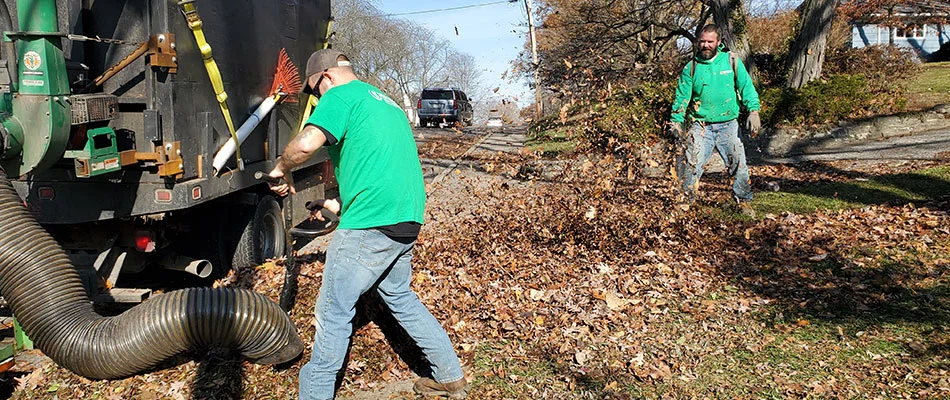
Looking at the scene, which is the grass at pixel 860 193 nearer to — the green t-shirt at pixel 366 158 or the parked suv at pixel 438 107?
the green t-shirt at pixel 366 158

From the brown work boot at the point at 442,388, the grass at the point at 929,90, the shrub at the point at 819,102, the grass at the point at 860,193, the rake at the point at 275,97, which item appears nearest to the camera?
the brown work boot at the point at 442,388

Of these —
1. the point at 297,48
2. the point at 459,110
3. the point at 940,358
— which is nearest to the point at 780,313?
the point at 940,358

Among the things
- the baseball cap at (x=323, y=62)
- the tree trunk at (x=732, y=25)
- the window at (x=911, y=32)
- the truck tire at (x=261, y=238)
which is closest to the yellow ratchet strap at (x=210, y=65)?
the truck tire at (x=261, y=238)

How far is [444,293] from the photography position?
5.75 meters

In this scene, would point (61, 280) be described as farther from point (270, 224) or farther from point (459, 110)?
point (459, 110)

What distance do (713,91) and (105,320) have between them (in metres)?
5.86

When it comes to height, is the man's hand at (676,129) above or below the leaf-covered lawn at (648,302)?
above

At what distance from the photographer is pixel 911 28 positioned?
133 feet

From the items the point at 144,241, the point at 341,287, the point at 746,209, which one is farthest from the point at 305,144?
the point at 746,209

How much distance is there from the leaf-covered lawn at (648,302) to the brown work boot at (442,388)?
0.41 feet

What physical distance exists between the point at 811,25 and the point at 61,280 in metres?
14.3

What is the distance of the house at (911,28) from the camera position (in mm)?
35656

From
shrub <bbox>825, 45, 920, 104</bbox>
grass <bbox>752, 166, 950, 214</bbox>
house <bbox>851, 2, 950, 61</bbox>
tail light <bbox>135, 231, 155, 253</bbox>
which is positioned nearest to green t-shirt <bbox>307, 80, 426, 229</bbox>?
tail light <bbox>135, 231, 155, 253</bbox>

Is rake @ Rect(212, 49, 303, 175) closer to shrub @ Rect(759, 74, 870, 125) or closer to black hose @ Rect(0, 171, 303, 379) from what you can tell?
black hose @ Rect(0, 171, 303, 379)
